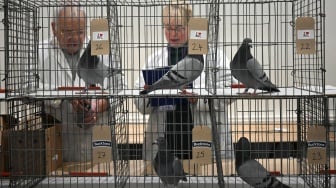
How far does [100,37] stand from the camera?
1.72m

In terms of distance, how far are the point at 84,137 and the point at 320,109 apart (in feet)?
3.85

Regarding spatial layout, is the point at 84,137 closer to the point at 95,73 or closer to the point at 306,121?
the point at 95,73

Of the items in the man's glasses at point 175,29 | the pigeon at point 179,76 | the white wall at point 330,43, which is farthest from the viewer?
the white wall at point 330,43

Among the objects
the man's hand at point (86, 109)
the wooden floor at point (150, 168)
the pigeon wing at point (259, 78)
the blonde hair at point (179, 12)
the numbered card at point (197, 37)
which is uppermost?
the blonde hair at point (179, 12)

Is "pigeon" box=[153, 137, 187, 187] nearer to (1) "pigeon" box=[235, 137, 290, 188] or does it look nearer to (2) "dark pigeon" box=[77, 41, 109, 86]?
(1) "pigeon" box=[235, 137, 290, 188]

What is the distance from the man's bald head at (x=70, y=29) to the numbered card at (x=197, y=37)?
Result: 0.64 metres

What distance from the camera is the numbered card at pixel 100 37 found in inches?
67.7

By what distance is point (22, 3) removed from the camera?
1.98m

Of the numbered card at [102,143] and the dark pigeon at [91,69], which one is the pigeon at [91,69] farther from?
the numbered card at [102,143]

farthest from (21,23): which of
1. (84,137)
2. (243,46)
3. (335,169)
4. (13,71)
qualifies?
(335,169)

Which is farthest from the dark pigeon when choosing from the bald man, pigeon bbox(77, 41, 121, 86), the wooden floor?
the wooden floor

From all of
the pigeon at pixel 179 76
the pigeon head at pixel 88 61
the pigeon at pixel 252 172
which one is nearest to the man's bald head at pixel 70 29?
the pigeon head at pixel 88 61

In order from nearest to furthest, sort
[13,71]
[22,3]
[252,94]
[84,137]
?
1. [252,94]
2. [13,71]
3. [22,3]
4. [84,137]

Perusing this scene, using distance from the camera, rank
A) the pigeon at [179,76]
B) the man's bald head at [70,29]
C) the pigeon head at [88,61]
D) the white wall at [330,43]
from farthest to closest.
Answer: the white wall at [330,43], the man's bald head at [70,29], the pigeon head at [88,61], the pigeon at [179,76]
